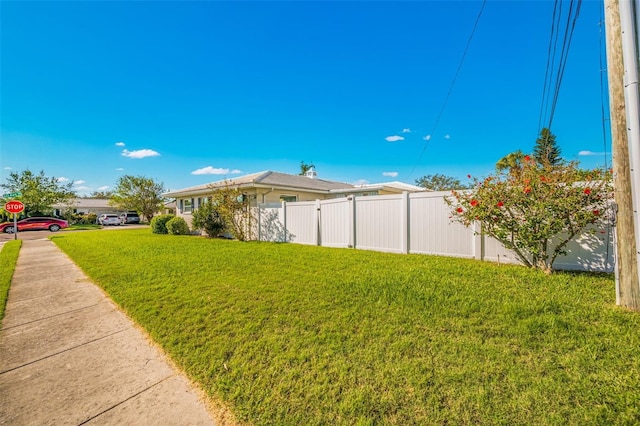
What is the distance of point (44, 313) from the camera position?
4.20 m

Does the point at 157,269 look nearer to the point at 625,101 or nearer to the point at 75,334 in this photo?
the point at 75,334

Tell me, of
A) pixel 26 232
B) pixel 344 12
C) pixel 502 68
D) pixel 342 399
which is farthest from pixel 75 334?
pixel 26 232

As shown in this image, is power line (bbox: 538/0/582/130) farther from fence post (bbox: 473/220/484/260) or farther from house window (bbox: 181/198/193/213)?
house window (bbox: 181/198/193/213)

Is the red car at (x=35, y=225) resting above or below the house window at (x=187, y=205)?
below

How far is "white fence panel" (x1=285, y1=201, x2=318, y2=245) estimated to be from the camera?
10284 millimetres

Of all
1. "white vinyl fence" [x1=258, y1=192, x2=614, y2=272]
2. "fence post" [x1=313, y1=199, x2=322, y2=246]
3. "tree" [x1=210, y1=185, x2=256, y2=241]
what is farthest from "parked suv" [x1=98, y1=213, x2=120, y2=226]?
"fence post" [x1=313, y1=199, x2=322, y2=246]

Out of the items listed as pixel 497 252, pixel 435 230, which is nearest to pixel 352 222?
pixel 435 230

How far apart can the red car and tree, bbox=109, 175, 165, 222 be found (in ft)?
44.5

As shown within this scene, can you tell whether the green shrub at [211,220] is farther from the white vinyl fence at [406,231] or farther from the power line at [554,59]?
the power line at [554,59]

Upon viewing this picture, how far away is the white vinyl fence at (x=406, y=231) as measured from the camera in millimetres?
5219

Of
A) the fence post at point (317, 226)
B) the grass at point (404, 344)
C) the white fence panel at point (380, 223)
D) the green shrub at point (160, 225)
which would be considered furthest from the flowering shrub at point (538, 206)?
the green shrub at point (160, 225)

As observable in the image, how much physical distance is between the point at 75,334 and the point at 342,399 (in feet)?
12.5

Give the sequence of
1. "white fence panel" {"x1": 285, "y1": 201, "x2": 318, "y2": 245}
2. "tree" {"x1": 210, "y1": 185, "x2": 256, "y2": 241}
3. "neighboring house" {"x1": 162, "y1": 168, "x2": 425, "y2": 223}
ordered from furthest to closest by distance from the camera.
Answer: "neighboring house" {"x1": 162, "y1": 168, "x2": 425, "y2": 223}, "tree" {"x1": 210, "y1": 185, "x2": 256, "y2": 241}, "white fence panel" {"x1": 285, "y1": 201, "x2": 318, "y2": 245}

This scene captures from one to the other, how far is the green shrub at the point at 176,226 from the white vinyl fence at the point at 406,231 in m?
8.94
